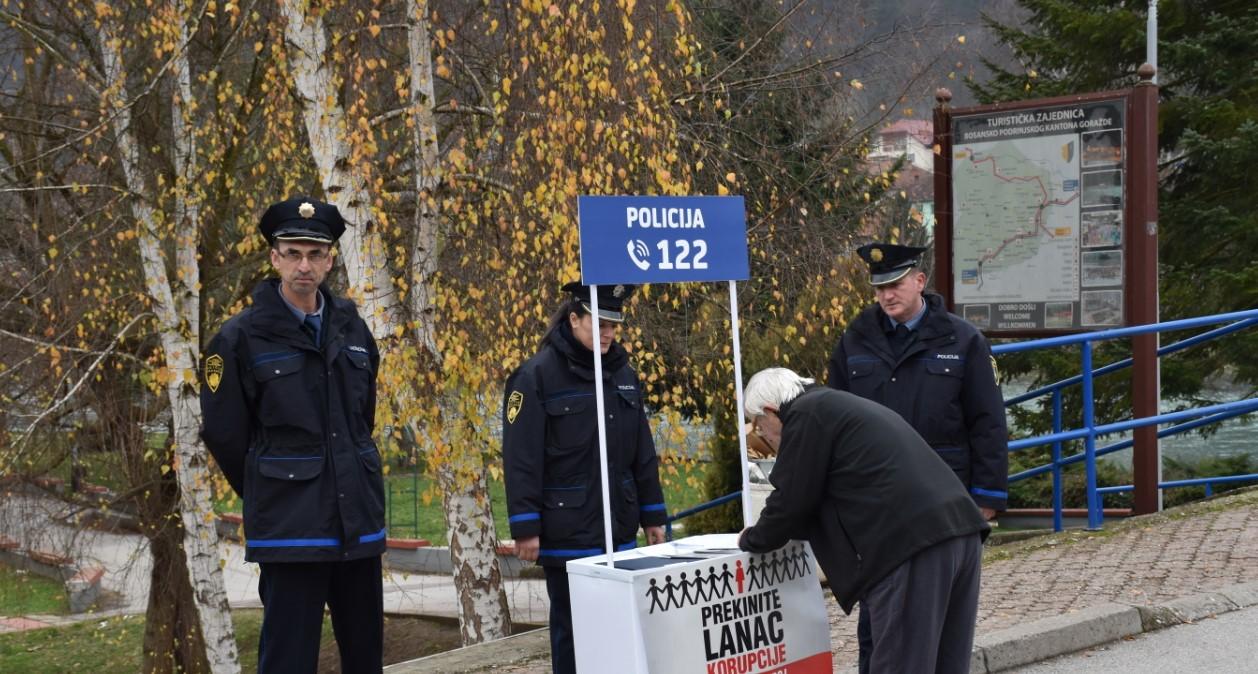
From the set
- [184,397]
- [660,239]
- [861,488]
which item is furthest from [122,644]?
[861,488]

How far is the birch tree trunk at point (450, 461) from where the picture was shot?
10062 millimetres

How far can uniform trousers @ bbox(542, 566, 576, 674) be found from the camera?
5.38 m

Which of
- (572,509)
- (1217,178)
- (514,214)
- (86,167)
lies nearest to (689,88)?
(514,214)

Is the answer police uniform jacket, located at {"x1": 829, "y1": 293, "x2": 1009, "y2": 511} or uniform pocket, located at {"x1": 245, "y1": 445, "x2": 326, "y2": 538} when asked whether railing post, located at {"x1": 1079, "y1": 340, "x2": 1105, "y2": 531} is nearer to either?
police uniform jacket, located at {"x1": 829, "y1": 293, "x2": 1009, "y2": 511}

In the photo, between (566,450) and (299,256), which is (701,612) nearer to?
(566,450)

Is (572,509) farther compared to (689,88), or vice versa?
(689,88)

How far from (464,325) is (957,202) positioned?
3825 mm

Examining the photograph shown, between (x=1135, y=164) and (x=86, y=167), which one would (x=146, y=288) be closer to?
(x=86, y=167)

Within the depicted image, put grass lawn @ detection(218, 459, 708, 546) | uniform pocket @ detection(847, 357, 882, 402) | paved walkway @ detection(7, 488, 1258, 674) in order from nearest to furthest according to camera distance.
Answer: uniform pocket @ detection(847, 357, 882, 402)
paved walkway @ detection(7, 488, 1258, 674)
grass lawn @ detection(218, 459, 708, 546)

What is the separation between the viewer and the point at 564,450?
5.38 meters

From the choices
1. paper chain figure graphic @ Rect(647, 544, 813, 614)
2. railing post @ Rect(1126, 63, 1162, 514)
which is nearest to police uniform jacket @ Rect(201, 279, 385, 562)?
paper chain figure graphic @ Rect(647, 544, 813, 614)

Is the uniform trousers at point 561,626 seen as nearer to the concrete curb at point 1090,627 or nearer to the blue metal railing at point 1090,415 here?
the concrete curb at point 1090,627

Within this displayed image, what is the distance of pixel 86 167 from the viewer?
A: 500 inches

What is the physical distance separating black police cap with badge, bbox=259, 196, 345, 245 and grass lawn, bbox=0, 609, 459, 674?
11.1m
